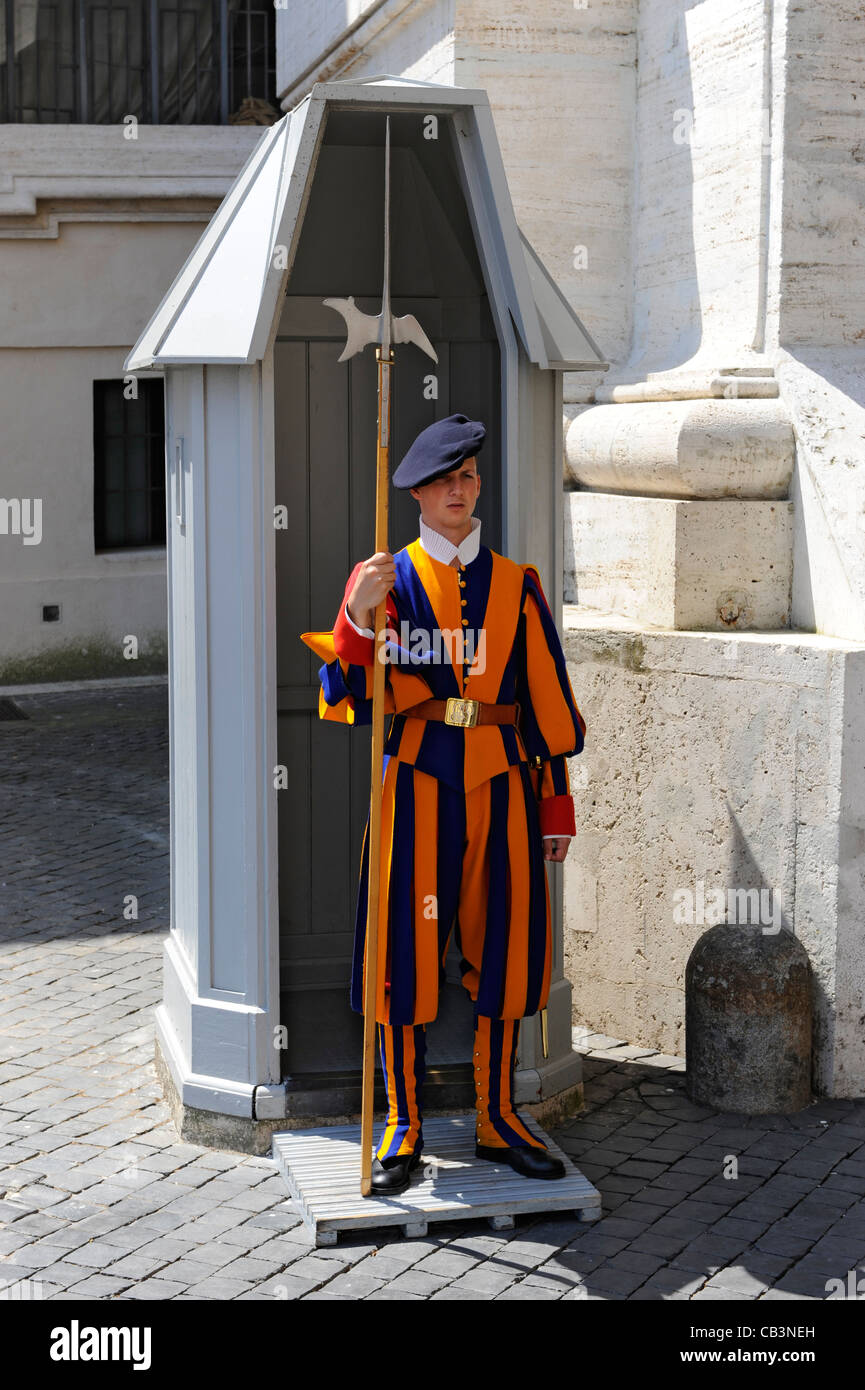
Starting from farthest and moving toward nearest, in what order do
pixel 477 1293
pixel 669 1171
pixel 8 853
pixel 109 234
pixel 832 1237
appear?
pixel 109 234
pixel 8 853
pixel 669 1171
pixel 832 1237
pixel 477 1293

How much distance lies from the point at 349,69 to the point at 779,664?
4.75 m

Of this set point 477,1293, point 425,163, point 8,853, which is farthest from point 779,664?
point 8,853

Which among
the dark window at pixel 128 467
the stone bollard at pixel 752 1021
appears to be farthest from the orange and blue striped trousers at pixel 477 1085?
the dark window at pixel 128 467

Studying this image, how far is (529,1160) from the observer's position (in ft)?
A: 14.9

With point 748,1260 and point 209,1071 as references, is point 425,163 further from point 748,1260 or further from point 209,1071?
point 748,1260

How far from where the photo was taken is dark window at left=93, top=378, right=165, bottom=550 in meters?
13.2

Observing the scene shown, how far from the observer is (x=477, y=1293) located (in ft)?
13.1

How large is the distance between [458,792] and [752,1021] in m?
1.29

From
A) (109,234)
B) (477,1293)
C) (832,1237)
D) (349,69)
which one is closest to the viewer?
(477,1293)

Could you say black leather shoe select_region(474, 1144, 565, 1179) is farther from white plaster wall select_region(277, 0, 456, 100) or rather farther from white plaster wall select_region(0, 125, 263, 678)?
white plaster wall select_region(0, 125, 263, 678)

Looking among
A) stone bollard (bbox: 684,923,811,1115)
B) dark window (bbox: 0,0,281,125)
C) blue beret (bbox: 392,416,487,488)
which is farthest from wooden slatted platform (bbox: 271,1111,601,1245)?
dark window (bbox: 0,0,281,125)

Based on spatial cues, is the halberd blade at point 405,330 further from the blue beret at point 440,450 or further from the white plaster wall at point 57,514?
the white plaster wall at point 57,514

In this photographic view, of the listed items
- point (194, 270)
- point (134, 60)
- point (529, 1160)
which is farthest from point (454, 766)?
point (134, 60)

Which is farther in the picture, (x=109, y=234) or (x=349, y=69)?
(x=109, y=234)
